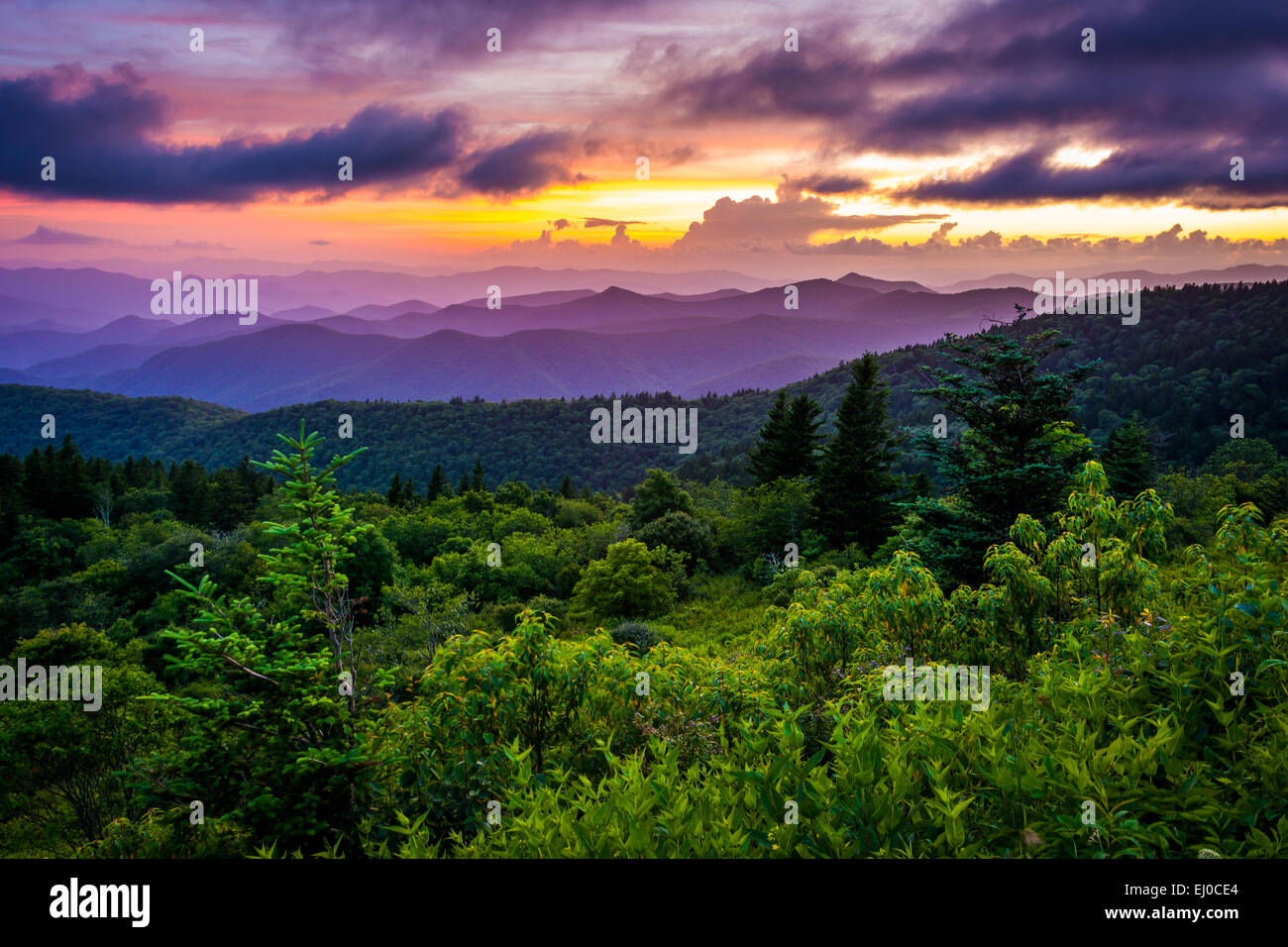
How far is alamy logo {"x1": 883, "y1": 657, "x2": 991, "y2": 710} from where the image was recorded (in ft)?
14.4

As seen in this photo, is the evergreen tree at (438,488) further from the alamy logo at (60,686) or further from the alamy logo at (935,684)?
the alamy logo at (935,684)

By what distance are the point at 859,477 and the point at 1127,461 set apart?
15.9 m

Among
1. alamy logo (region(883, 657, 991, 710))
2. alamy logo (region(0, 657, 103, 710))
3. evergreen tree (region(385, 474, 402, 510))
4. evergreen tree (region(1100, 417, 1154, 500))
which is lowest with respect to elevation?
alamy logo (region(0, 657, 103, 710))

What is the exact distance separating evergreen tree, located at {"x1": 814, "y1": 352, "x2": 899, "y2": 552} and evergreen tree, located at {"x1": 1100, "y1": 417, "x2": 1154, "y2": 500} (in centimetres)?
1188

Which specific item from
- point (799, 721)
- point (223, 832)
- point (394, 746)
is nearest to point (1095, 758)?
point (799, 721)

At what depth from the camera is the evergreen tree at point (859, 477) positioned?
121 feet

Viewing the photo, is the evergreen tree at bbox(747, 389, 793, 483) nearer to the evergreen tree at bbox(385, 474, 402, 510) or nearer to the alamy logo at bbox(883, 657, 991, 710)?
the evergreen tree at bbox(385, 474, 402, 510)

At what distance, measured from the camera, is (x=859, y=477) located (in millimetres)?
37406

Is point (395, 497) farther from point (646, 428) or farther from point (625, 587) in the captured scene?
point (625, 587)

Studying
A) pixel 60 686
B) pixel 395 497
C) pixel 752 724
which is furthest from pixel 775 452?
pixel 752 724
